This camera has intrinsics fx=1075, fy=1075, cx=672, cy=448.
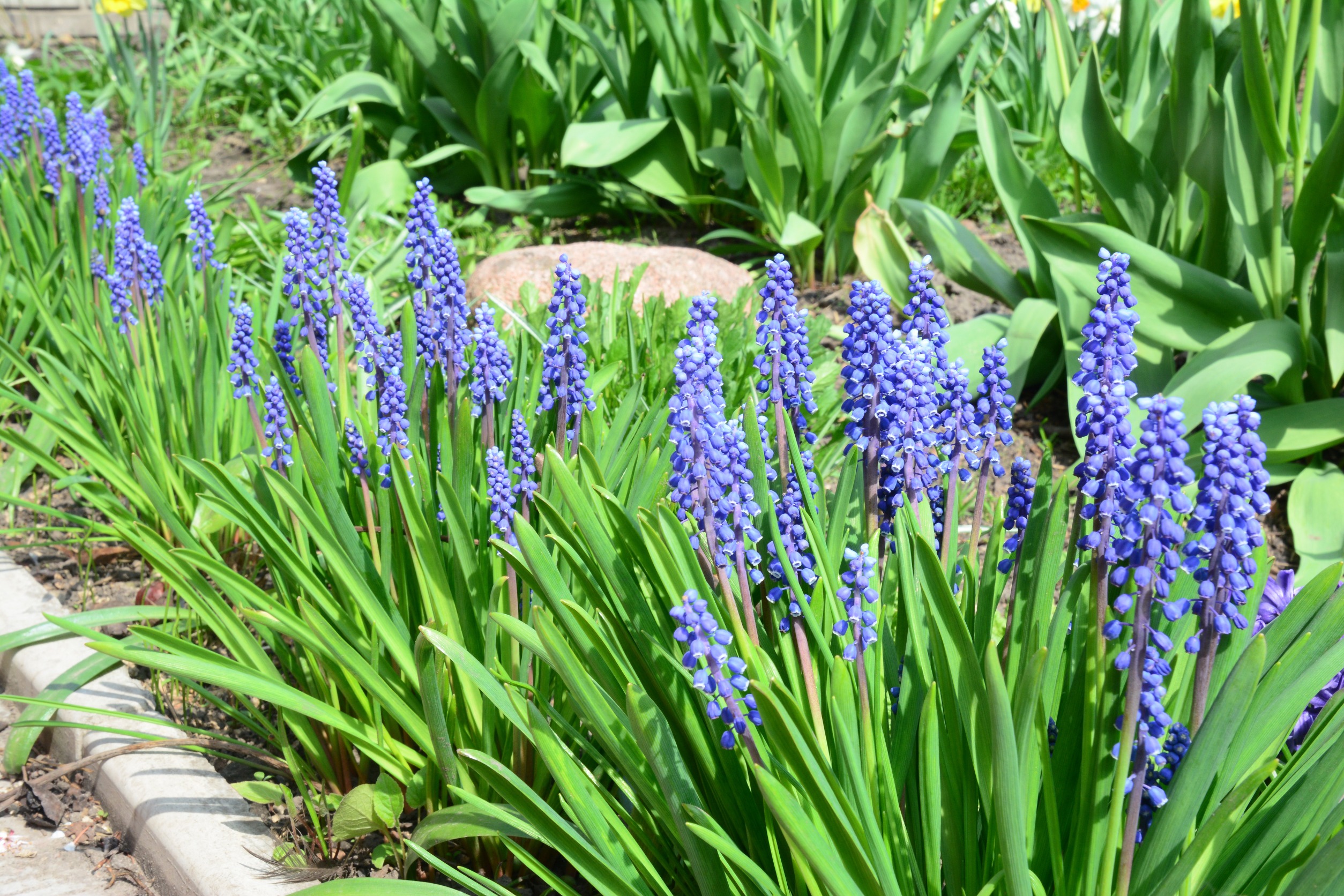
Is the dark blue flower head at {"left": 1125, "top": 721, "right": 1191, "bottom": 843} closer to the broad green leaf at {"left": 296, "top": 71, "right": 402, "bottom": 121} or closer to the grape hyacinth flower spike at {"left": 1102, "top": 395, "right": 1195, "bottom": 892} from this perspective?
the grape hyacinth flower spike at {"left": 1102, "top": 395, "right": 1195, "bottom": 892}

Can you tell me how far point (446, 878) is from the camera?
5.87ft

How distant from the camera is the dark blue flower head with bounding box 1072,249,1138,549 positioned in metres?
1.07

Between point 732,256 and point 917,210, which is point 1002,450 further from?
point 732,256

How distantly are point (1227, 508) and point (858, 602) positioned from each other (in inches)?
15.7

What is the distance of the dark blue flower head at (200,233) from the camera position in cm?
252

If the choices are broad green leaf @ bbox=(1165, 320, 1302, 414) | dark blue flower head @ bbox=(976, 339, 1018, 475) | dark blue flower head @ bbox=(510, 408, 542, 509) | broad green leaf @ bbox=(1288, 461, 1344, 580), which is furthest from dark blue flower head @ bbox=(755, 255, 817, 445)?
broad green leaf @ bbox=(1288, 461, 1344, 580)

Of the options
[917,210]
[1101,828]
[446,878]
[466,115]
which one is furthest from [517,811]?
[466,115]

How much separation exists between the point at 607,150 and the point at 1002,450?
2078 millimetres

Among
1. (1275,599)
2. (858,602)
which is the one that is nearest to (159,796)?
(858,602)

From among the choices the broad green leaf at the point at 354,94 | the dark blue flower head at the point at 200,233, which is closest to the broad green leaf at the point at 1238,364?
the dark blue flower head at the point at 200,233

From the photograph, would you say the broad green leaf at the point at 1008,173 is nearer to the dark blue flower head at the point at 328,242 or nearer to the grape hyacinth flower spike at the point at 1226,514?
the dark blue flower head at the point at 328,242

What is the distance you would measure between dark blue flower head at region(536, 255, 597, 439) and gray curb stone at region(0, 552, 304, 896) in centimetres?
88

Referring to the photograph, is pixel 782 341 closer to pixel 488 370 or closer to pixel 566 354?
pixel 566 354

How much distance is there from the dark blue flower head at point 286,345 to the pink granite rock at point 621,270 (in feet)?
5.10
